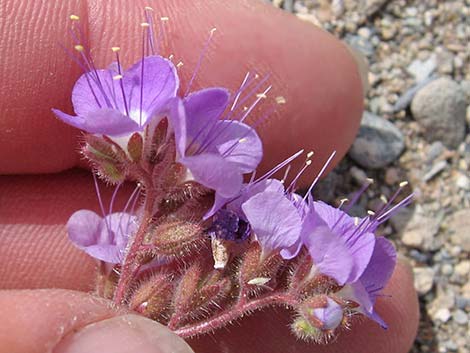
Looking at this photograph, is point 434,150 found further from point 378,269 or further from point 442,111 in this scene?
point 378,269

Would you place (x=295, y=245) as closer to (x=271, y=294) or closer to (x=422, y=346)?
(x=271, y=294)

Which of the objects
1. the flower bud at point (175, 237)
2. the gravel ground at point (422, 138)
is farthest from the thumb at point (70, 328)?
the gravel ground at point (422, 138)

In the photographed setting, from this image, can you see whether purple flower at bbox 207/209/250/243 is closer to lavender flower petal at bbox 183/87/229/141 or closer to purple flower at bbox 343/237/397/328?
lavender flower petal at bbox 183/87/229/141

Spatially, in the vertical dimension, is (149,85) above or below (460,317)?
above

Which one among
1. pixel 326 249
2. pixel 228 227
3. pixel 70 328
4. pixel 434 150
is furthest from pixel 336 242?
pixel 434 150

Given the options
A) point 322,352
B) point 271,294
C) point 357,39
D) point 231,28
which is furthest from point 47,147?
point 357,39

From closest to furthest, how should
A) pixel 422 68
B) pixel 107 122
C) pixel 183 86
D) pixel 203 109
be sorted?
pixel 107 122 → pixel 203 109 → pixel 183 86 → pixel 422 68

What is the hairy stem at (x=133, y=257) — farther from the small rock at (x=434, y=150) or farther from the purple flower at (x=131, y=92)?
the small rock at (x=434, y=150)
